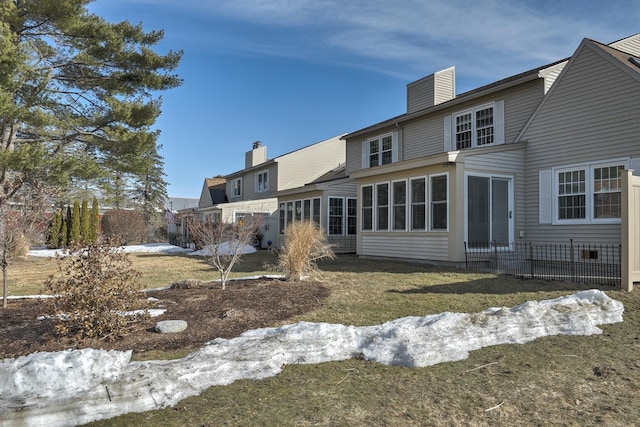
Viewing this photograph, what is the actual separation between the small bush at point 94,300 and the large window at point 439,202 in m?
8.77

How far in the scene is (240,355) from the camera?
14.0ft

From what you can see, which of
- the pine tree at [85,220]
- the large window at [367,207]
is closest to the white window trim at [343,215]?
the large window at [367,207]

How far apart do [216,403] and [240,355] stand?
33.3 inches

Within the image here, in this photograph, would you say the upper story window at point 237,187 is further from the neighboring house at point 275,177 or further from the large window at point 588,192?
the large window at point 588,192

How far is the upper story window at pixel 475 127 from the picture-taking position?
1402cm

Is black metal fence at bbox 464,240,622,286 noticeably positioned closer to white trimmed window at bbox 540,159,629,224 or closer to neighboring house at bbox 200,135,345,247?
white trimmed window at bbox 540,159,629,224

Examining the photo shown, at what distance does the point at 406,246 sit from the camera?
1346 cm

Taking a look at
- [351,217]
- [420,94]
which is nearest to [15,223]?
[351,217]

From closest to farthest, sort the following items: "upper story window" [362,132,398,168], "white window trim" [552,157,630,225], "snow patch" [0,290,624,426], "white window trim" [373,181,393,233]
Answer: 1. "snow patch" [0,290,624,426]
2. "white window trim" [552,157,630,225]
3. "white window trim" [373,181,393,233]
4. "upper story window" [362,132,398,168]

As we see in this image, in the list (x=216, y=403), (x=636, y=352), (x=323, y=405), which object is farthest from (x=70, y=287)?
(x=636, y=352)

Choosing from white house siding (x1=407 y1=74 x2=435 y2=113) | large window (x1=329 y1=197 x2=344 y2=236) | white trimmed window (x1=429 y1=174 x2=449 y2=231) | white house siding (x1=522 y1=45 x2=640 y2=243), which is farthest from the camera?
large window (x1=329 y1=197 x2=344 y2=236)

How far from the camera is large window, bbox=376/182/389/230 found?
14359 millimetres

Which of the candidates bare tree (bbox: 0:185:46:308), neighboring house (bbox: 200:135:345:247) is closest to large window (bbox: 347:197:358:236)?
neighboring house (bbox: 200:135:345:247)

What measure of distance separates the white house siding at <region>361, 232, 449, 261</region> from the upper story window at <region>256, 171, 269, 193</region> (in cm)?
1447
